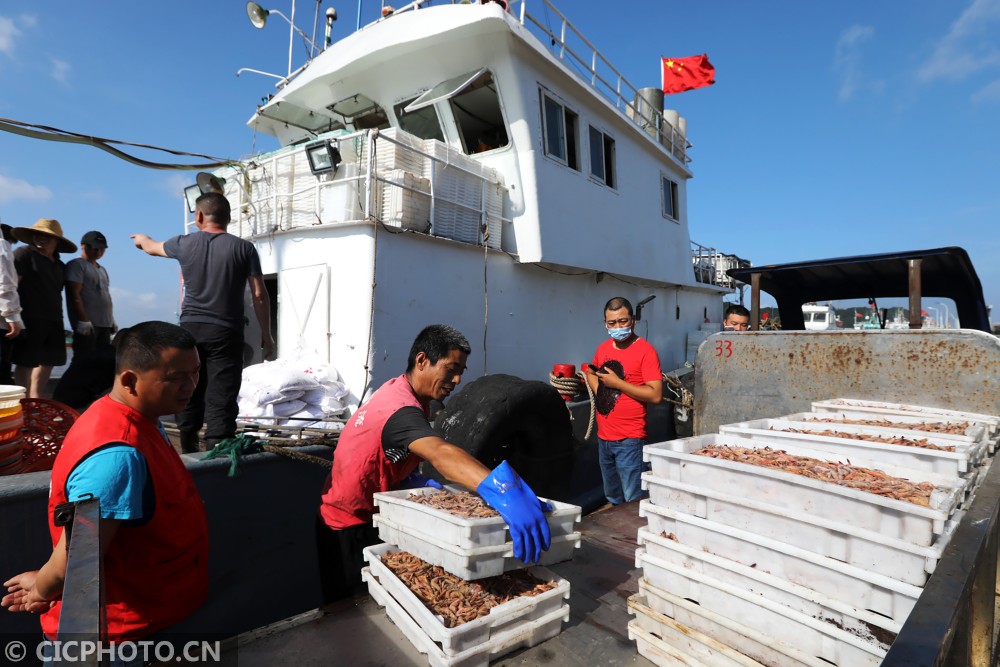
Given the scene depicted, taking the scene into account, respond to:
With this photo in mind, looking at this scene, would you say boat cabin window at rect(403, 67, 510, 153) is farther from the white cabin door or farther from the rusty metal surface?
the rusty metal surface

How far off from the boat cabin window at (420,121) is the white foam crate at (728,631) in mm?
6960

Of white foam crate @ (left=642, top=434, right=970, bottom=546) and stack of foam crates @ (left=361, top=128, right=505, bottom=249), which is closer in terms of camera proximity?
white foam crate @ (left=642, top=434, right=970, bottom=546)

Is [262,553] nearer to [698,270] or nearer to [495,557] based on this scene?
[495,557]

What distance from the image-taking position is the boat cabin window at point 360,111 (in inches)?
309

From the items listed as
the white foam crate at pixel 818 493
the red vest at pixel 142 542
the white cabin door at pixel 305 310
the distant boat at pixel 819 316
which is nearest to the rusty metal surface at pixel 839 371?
the white foam crate at pixel 818 493

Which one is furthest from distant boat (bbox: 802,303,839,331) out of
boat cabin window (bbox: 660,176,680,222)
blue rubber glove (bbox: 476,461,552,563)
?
blue rubber glove (bbox: 476,461,552,563)

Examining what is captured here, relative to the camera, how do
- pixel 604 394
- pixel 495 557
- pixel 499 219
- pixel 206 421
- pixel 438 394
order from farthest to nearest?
1. pixel 499 219
2. pixel 604 394
3. pixel 206 421
4. pixel 438 394
5. pixel 495 557

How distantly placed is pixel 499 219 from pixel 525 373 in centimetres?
220

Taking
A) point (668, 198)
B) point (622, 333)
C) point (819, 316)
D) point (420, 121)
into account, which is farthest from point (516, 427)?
point (819, 316)

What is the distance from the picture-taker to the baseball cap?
5484 millimetres

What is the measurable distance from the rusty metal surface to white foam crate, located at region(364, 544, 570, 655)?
326 centimetres

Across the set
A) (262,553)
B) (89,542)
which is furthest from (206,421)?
(89,542)

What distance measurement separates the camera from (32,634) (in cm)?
257

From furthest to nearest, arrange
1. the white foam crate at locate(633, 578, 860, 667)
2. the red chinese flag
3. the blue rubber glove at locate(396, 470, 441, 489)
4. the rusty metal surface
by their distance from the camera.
→ the red chinese flag → the rusty metal surface → the blue rubber glove at locate(396, 470, 441, 489) → the white foam crate at locate(633, 578, 860, 667)
